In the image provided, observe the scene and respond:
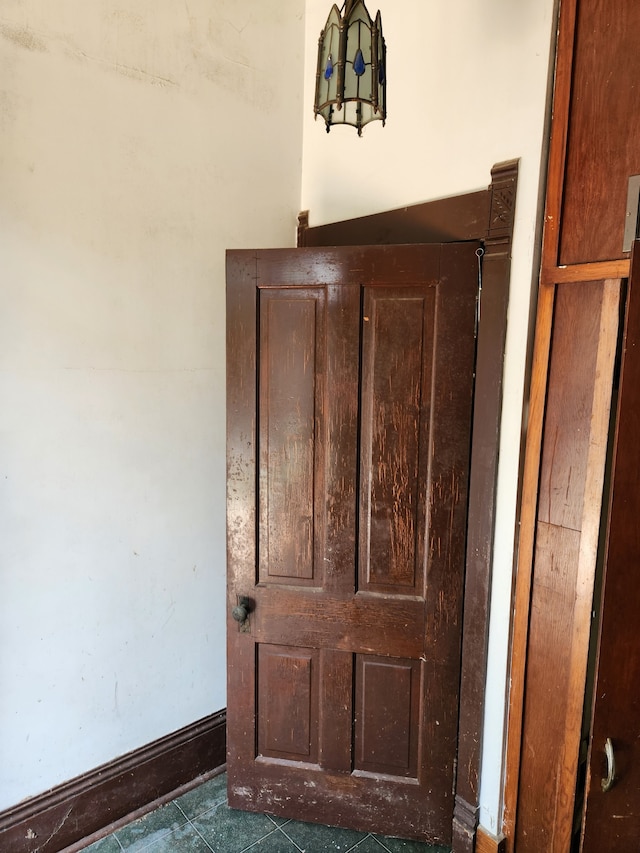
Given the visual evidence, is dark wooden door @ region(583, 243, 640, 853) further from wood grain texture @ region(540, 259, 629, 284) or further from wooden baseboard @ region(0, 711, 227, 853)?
wooden baseboard @ region(0, 711, 227, 853)

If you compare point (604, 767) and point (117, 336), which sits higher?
point (117, 336)

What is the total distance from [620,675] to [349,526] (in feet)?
2.96

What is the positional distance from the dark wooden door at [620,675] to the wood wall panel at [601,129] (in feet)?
1.34

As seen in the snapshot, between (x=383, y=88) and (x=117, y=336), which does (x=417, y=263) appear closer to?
(x=383, y=88)

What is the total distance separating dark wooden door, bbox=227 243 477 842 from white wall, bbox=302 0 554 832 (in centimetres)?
13

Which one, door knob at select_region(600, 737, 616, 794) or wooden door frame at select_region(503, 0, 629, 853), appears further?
wooden door frame at select_region(503, 0, 629, 853)

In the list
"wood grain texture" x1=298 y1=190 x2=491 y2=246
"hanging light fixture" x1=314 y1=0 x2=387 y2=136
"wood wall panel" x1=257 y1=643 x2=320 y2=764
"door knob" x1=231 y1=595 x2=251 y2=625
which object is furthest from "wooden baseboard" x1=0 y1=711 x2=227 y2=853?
"hanging light fixture" x1=314 y1=0 x2=387 y2=136

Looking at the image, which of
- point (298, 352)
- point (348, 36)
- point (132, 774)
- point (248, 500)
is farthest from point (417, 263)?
point (132, 774)

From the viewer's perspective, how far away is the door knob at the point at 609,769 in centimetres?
99

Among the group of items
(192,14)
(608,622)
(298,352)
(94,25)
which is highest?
(192,14)

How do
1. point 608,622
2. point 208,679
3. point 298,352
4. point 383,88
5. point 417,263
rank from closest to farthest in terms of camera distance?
point 608,622 < point 383,88 < point 417,263 < point 298,352 < point 208,679

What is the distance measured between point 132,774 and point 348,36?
2433 mm

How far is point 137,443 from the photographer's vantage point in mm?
1899

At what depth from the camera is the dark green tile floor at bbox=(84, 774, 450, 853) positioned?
1812 millimetres
